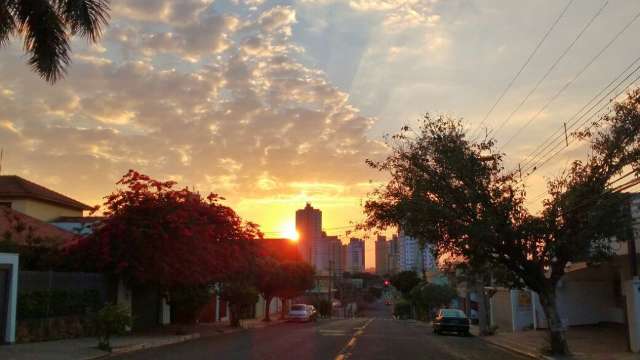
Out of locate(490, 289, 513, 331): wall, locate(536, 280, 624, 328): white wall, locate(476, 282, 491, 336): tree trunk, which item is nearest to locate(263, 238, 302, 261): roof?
locate(490, 289, 513, 331): wall

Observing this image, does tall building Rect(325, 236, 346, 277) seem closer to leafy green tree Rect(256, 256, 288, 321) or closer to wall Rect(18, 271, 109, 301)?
leafy green tree Rect(256, 256, 288, 321)

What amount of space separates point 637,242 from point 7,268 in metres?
21.0

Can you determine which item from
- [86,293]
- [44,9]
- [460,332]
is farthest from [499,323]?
[44,9]

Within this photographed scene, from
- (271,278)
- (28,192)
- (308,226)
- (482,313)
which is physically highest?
(308,226)

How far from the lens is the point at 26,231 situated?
33000 millimetres

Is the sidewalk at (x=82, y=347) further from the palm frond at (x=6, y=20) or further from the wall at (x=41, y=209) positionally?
the wall at (x=41, y=209)

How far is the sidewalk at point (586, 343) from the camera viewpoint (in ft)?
73.3

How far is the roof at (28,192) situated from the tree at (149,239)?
14870 mm

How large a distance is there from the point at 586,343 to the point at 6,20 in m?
23.2

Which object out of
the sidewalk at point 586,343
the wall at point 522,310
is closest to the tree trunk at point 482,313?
the sidewalk at point 586,343

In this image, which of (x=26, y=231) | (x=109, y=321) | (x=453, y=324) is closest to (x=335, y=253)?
(x=453, y=324)

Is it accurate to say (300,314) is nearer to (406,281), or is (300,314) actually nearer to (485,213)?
(485,213)

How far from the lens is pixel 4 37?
1786 cm

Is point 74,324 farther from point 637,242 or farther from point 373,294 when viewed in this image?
point 373,294
